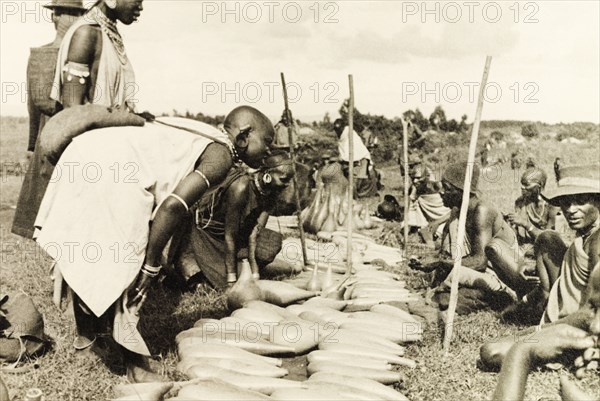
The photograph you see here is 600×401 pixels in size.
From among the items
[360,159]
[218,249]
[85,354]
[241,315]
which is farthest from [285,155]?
[360,159]

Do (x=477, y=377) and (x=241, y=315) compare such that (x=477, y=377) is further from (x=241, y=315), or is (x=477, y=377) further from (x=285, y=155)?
(x=285, y=155)

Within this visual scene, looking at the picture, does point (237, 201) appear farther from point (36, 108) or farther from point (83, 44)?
point (83, 44)

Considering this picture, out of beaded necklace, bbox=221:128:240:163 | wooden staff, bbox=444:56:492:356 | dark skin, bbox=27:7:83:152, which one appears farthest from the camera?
dark skin, bbox=27:7:83:152

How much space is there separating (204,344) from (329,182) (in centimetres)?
640

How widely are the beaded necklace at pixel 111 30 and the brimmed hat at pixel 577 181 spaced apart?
2902 millimetres

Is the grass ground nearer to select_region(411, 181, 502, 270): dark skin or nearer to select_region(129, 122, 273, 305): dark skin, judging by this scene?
select_region(411, 181, 502, 270): dark skin

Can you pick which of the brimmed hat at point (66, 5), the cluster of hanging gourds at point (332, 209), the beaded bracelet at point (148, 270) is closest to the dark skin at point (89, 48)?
the beaded bracelet at point (148, 270)

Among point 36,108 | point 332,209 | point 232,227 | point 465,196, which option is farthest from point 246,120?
point 332,209

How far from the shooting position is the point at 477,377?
3.81 meters

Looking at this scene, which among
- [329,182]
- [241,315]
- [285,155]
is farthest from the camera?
[329,182]

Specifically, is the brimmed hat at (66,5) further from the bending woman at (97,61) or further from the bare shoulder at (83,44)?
the bare shoulder at (83,44)

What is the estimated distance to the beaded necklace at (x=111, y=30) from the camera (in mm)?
3936

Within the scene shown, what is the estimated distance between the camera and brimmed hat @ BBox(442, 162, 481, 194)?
17.7 ft

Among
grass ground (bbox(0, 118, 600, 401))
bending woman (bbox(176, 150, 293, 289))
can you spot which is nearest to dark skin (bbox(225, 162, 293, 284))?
bending woman (bbox(176, 150, 293, 289))
